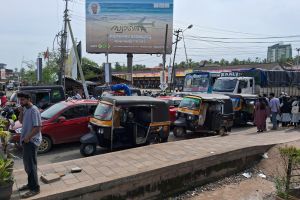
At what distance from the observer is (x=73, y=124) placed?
1120cm

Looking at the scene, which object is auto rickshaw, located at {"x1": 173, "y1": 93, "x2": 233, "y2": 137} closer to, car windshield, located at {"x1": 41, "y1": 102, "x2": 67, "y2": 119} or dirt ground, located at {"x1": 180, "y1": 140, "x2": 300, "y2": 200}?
dirt ground, located at {"x1": 180, "y1": 140, "x2": 300, "y2": 200}

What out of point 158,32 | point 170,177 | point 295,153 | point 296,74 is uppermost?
point 158,32

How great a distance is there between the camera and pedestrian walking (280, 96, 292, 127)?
641 inches

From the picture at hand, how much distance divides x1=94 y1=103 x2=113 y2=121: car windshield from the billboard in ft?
88.9

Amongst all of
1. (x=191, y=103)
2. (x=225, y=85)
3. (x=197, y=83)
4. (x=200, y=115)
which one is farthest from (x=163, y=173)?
(x=197, y=83)

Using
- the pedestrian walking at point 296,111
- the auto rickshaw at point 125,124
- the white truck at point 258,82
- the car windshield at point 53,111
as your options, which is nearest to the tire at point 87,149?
the auto rickshaw at point 125,124

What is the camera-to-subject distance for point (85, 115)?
11625mm

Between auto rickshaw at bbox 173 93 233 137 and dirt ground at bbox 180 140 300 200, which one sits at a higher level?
auto rickshaw at bbox 173 93 233 137

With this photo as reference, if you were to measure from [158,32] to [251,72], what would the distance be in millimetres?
15898

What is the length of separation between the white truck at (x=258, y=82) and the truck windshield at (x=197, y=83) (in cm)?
125

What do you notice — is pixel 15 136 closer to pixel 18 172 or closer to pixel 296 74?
pixel 18 172

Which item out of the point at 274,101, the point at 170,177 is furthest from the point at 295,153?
the point at 274,101

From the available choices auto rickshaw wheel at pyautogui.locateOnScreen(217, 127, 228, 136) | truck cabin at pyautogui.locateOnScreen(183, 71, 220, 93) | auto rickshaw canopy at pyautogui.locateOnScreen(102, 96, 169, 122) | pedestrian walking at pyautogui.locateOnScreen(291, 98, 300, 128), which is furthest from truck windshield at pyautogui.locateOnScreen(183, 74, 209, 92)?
auto rickshaw canopy at pyautogui.locateOnScreen(102, 96, 169, 122)

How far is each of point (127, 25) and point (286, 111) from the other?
968 inches
